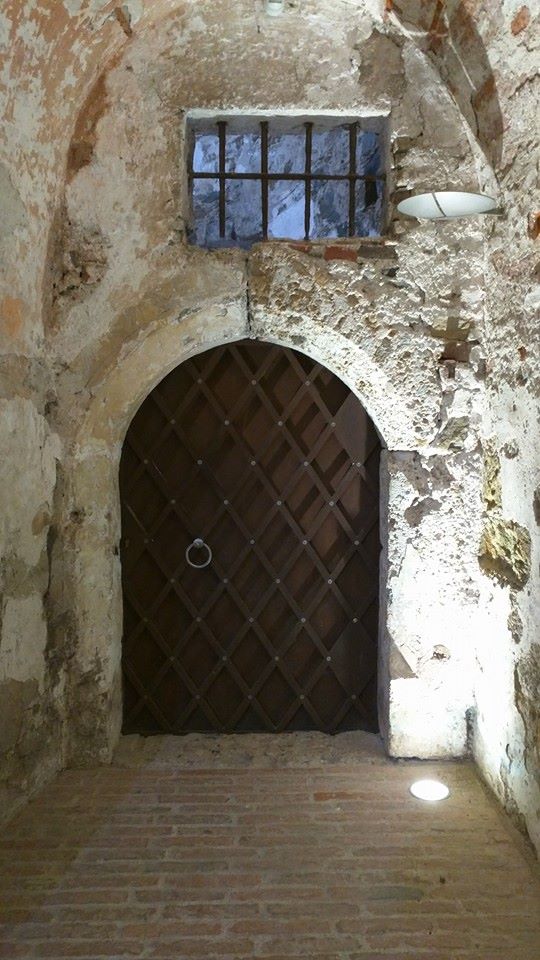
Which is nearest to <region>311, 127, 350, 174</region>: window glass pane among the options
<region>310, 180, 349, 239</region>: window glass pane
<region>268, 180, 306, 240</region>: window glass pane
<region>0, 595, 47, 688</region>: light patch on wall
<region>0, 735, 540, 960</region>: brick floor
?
<region>310, 180, 349, 239</region>: window glass pane

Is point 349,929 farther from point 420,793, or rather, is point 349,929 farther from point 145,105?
point 145,105

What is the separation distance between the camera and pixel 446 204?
2.55m

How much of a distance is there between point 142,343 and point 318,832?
1957mm

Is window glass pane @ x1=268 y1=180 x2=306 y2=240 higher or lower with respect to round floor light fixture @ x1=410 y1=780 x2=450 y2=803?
Answer: higher

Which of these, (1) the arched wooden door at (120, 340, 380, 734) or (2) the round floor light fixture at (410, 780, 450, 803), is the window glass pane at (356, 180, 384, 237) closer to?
(1) the arched wooden door at (120, 340, 380, 734)

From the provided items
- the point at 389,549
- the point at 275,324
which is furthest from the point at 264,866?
the point at 275,324

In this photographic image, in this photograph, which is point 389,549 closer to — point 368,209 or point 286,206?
point 368,209

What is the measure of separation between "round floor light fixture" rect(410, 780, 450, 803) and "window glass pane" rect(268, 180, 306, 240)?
13.6 feet

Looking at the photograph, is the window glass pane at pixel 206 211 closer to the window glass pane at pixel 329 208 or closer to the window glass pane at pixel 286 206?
the window glass pane at pixel 286 206

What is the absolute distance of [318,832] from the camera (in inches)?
96.5

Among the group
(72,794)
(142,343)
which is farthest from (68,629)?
(142,343)

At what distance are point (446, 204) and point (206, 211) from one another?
10.7ft

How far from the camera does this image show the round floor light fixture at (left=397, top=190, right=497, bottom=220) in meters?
2.48

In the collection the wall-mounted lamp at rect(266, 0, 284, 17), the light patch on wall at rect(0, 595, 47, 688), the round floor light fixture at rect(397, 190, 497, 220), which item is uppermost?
the wall-mounted lamp at rect(266, 0, 284, 17)
